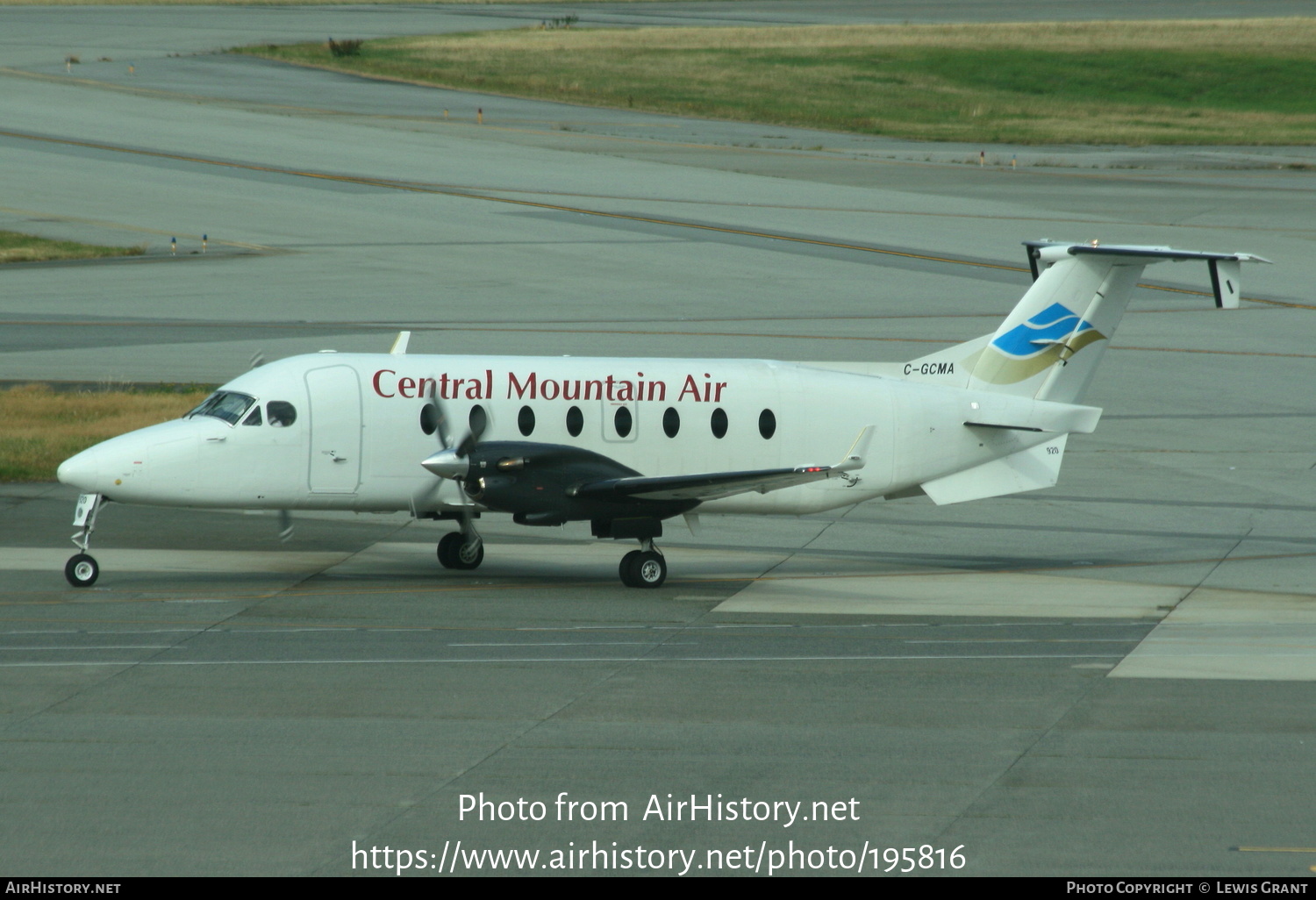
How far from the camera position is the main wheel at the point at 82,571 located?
21172 millimetres

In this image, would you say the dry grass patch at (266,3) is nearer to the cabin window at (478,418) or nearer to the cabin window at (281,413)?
the cabin window at (281,413)

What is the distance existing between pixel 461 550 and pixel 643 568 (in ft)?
9.74

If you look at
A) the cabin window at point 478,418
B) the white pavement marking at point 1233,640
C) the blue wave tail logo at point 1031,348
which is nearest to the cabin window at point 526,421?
the cabin window at point 478,418

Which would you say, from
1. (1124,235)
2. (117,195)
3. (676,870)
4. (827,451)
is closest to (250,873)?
(676,870)

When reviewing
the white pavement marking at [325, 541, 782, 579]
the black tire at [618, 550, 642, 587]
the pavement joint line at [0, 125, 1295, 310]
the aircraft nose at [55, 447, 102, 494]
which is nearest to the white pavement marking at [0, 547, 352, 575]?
the white pavement marking at [325, 541, 782, 579]

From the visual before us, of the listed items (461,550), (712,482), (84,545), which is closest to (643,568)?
(712,482)

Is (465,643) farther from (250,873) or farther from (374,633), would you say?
(250,873)

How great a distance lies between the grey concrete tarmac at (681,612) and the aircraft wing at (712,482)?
1.56 m

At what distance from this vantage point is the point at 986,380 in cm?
2430

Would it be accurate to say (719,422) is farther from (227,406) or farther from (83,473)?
(83,473)

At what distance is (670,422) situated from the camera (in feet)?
74.2

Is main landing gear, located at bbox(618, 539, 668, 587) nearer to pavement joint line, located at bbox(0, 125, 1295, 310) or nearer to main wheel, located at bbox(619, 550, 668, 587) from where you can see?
main wheel, located at bbox(619, 550, 668, 587)

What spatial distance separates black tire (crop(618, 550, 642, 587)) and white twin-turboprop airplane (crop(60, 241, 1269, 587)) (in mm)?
35

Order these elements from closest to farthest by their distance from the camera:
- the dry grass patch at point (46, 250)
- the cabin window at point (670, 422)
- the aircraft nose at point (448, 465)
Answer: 1. the aircraft nose at point (448, 465)
2. the cabin window at point (670, 422)
3. the dry grass patch at point (46, 250)
